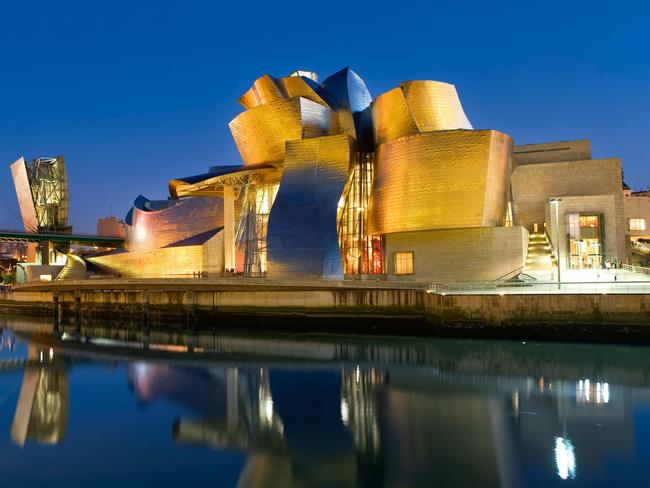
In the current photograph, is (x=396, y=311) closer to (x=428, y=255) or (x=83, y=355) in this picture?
(x=428, y=255)

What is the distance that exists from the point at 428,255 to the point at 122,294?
18281 mm

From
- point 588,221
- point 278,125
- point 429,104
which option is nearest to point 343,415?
point 429,104

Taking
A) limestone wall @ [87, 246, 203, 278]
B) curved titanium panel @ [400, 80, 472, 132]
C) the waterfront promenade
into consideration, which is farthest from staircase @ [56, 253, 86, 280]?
curved titanium panel @ [400, 80, 472, 132]

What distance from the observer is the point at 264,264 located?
3288cm

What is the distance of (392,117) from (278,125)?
6104 millimetres

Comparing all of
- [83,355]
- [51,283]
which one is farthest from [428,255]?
[51,283]

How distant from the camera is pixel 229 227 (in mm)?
32719

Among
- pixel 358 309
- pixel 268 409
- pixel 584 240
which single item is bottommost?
pixel 268 409

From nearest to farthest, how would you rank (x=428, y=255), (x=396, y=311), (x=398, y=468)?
1. (x=398, y=468)
2. (x=396, y=311)
3. (x=428, y=255)

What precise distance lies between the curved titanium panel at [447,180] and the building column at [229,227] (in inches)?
365

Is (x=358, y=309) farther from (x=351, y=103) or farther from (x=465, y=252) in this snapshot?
(x=351, y=103)

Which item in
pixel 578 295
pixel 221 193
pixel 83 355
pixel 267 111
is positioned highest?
pixel 267 111

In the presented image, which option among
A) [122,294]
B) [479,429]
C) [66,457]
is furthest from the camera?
[122,294]

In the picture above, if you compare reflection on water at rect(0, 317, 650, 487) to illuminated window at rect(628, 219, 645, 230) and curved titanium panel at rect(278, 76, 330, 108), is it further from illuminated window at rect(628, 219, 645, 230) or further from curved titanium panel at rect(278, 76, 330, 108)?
illuminated window at rect(628, 219, 645, 230)
